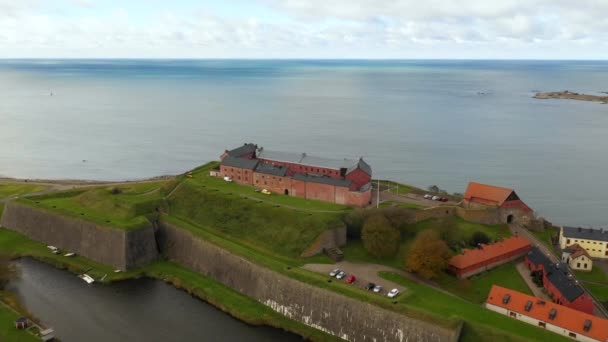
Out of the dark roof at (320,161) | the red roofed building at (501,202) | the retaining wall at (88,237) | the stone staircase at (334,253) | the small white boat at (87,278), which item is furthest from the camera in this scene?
the dark roof at (320,161)

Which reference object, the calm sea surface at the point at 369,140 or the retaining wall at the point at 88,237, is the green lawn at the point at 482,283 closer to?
the calm sea surface at the point at 369,140

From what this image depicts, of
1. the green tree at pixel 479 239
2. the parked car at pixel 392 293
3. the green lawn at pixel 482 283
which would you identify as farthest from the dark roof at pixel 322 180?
the parked car at pixel 392 293

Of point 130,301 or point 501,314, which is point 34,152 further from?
point 501,314

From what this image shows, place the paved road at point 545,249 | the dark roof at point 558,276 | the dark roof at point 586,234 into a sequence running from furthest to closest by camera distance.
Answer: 1. the dark roof at point 586,234
2. the paved road at point 545,249
3. the dark roof at point 558,276

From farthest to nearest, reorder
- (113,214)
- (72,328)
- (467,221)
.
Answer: (113,214) < (467,221) < (72,328)

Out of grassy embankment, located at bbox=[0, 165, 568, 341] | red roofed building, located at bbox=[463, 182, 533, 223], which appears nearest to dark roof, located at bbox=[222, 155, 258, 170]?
grassy embankment, located at bbox=[0, 165, 568, 341]

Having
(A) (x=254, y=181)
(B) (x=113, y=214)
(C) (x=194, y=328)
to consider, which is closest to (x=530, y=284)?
(C) (x=194, y=328)

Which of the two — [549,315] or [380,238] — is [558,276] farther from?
[380,238]
